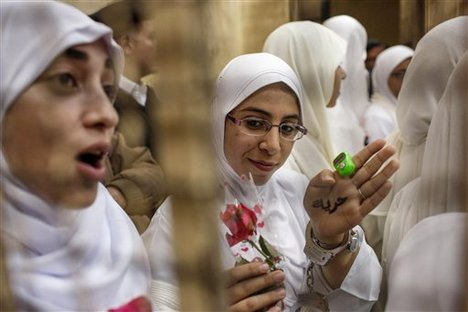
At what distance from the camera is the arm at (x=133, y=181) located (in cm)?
97

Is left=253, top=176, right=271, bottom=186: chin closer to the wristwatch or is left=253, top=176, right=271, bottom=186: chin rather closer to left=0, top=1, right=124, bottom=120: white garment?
the wristwatch

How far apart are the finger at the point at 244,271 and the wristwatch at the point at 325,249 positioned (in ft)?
0.33

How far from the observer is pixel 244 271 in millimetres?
953

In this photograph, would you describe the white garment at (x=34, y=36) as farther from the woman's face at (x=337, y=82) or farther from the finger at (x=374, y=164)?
the woman's face at (x=337, y=82)

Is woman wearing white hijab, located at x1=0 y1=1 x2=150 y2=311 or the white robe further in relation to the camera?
the white robe

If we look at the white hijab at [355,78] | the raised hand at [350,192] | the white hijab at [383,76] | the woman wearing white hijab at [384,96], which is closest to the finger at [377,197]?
the raised hand at [350,192]

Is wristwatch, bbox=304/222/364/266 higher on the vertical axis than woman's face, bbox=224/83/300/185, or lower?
lower

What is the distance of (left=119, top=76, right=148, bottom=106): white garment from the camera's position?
945 millimetres

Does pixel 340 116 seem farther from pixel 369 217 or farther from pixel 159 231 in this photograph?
pixel 159 231

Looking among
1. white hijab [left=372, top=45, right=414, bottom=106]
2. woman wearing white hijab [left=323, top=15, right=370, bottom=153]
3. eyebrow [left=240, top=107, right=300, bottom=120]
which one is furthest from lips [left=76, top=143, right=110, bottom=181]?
white hijab [left=372, top=45, right=414, bottom=106]

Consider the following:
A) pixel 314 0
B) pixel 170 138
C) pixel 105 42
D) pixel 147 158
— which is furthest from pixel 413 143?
pixel 170 138

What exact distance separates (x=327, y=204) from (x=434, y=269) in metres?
0.21

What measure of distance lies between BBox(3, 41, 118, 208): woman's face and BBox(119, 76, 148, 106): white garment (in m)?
0.13

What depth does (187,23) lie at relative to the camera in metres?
0.55
